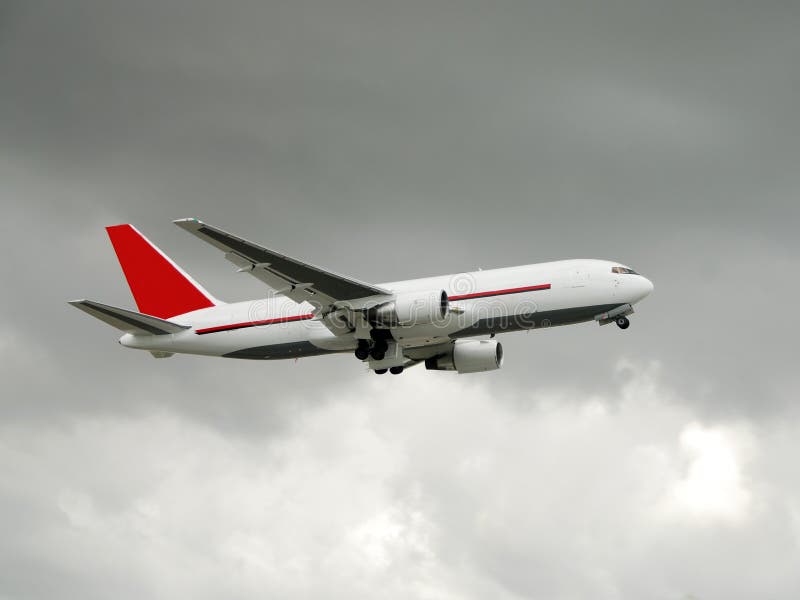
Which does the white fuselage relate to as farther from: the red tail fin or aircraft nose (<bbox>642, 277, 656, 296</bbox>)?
the red tail fin

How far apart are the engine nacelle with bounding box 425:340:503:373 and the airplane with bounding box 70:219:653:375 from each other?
5 cm

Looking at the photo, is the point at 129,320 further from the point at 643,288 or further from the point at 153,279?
the point at 643,288

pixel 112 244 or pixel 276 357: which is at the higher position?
pixel 112 244

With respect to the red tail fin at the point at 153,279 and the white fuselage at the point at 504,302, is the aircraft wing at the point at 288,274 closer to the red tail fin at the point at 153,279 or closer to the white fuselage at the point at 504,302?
the white fuselage at the point at 504,302

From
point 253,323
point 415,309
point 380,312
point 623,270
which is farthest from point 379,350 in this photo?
point 623,270

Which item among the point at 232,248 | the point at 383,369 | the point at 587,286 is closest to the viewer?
the point at 232,248

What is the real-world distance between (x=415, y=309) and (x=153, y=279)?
58.1 feet

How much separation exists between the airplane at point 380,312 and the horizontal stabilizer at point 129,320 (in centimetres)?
5

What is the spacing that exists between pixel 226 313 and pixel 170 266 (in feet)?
18.8

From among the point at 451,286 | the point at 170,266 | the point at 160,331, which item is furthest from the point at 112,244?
the point at 451,286

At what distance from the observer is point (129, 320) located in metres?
57.0

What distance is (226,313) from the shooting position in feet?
193

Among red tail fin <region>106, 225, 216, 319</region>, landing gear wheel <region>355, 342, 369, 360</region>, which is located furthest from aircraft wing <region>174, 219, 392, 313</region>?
red tail fin <region>106, 225, 216, 319</region>

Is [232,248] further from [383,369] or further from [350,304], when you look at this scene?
[383,369]
